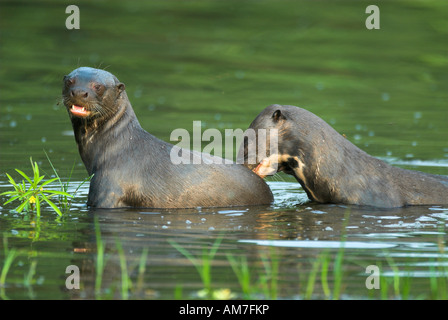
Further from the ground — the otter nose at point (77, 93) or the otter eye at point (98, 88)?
the otter eye at point (98, 88)

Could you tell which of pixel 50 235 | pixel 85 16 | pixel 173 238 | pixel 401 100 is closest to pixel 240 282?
pixel 173 238

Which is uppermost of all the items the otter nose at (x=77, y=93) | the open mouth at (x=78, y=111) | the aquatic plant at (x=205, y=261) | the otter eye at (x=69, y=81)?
the otter eye at (x=69, y=81)

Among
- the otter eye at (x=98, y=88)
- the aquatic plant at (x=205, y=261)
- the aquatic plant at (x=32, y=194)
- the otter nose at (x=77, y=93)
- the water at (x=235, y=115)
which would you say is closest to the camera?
the aquatic plant at (x=205, y=261)

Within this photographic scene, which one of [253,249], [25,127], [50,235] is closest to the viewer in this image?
[253,249]

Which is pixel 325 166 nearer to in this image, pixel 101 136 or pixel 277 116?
pixel 277 116

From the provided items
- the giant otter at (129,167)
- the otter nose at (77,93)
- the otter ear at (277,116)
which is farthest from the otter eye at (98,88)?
the otter ear at (277,116)

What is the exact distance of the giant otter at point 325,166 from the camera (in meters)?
9.70

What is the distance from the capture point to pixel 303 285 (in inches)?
253

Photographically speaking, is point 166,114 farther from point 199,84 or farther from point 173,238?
point 173,238

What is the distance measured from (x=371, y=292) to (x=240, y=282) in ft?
3.04

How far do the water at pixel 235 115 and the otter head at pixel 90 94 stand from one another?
39.5 inches

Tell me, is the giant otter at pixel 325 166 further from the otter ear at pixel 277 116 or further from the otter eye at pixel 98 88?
the otter eye at pixel 98 88

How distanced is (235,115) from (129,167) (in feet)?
22.4

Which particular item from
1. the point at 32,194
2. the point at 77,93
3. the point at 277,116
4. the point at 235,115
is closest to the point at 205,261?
the point at 32,194
